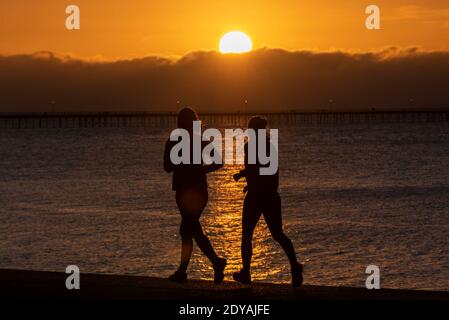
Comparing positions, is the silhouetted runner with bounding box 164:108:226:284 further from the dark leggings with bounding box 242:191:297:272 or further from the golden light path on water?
the golden light path on water

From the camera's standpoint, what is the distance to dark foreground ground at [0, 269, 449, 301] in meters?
7.91

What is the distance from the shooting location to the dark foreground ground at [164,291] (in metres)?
7.91

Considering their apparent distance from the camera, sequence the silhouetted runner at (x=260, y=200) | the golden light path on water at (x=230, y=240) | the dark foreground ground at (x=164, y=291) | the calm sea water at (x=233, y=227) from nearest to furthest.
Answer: the dark foreground ground at (x=164, y=291) → the silhouetted runner at (x=260, y=200) → the golden light path on water at (x=230, y=240) → the calm sea water at (x=233, y=227)

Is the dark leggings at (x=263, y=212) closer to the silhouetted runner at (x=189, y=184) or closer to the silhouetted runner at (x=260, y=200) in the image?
the silhouetted runner at (x=260, y=200)

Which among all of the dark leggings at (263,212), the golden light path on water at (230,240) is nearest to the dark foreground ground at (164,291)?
the dark leggings at (263,212)

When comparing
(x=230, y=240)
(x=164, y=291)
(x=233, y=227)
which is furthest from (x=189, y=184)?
(x=233, y=227)

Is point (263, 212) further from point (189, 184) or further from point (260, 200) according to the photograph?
point (189, 184)

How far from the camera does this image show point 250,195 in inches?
343

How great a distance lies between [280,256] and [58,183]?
34.9 meters

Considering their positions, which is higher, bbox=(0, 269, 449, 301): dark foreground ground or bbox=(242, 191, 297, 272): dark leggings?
bbox=(242, 191, 297, 272): dark leggings

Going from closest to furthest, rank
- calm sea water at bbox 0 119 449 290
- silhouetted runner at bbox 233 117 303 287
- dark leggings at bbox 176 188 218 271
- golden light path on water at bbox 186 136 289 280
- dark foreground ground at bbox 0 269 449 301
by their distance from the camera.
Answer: dark foreground ground at bbox 0 269 449 301 < silhouetted runner at bbox 233 117 303 287 < dark leggings at bbox 176 188 218 271 < golden light path on water at bbox 186 136 289 280 < calm sea water at bbox 0 119 449 290

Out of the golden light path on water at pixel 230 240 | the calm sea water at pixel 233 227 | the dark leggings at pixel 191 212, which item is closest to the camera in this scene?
the dark leggings at pixel 191 212

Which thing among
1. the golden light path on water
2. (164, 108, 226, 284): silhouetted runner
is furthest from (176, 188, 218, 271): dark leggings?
the golden light path on water

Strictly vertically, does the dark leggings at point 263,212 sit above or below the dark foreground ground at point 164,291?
above
